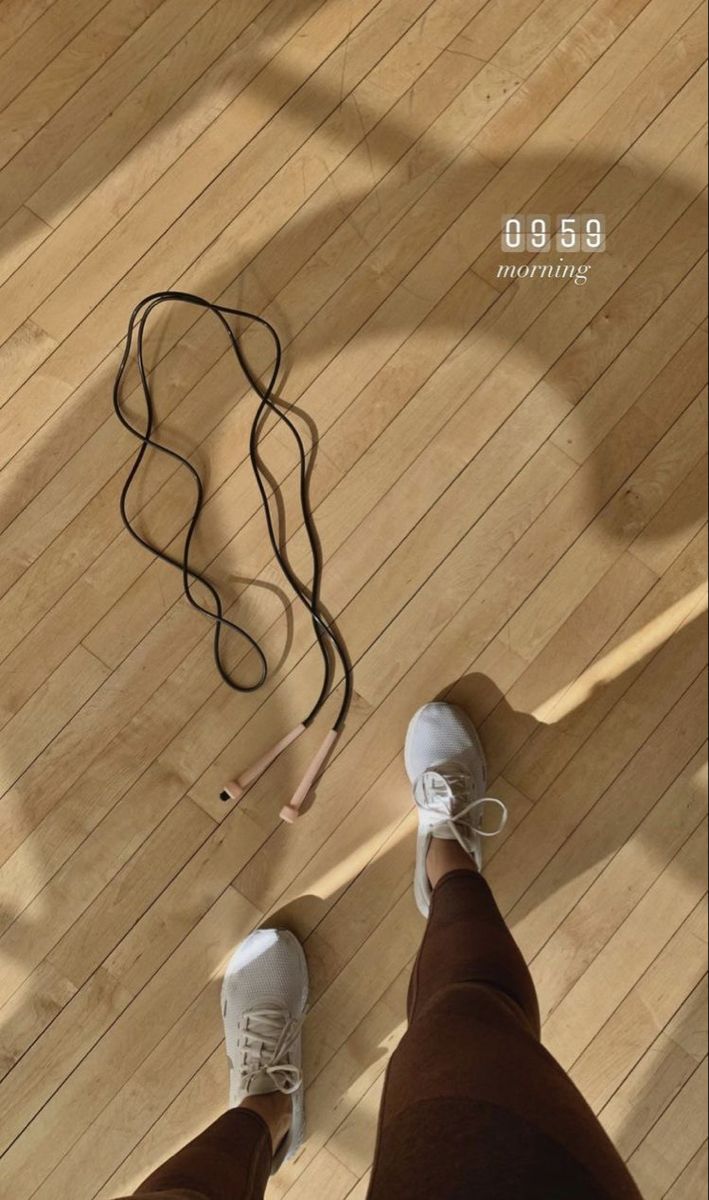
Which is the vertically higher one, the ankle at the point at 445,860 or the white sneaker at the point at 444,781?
the white sneaker at the point at 444,781

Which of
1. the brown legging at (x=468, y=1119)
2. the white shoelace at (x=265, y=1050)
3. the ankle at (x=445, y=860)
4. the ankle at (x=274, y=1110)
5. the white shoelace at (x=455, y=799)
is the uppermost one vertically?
the white shoelace at (x=455, y=799)

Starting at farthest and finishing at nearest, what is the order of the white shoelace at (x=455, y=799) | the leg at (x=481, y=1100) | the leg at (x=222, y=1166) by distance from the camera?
the white shoelace at (x=455, y=799)
the leg at (x=222, y=1166)
the leg at (x=481, y=1100)

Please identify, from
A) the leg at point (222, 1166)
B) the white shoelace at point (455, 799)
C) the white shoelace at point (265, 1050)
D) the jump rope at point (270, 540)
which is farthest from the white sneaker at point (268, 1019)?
the white shoelace at point (455, 799)

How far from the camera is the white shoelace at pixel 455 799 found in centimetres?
158

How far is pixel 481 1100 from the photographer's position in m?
0.96

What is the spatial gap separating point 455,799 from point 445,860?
111mm

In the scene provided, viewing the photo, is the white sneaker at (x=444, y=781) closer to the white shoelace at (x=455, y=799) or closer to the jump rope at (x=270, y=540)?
the white shoelace at (x=455, y=799)

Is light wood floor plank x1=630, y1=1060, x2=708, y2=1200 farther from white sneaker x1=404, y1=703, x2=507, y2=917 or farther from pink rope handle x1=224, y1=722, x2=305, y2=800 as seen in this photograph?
pink rope handle x1=224, y1=722, x2=305, y2=800

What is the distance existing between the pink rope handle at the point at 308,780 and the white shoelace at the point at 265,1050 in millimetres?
335

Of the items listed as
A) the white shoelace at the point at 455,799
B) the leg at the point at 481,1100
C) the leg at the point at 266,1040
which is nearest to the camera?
the leg at the point at 481,1100

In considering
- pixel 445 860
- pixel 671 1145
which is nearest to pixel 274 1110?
pixel 445 860

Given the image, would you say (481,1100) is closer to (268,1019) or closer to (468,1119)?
(468,1119)

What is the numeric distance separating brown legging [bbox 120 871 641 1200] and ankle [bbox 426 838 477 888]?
0.64 feet

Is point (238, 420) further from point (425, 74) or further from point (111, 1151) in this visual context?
point (111, 1151)
